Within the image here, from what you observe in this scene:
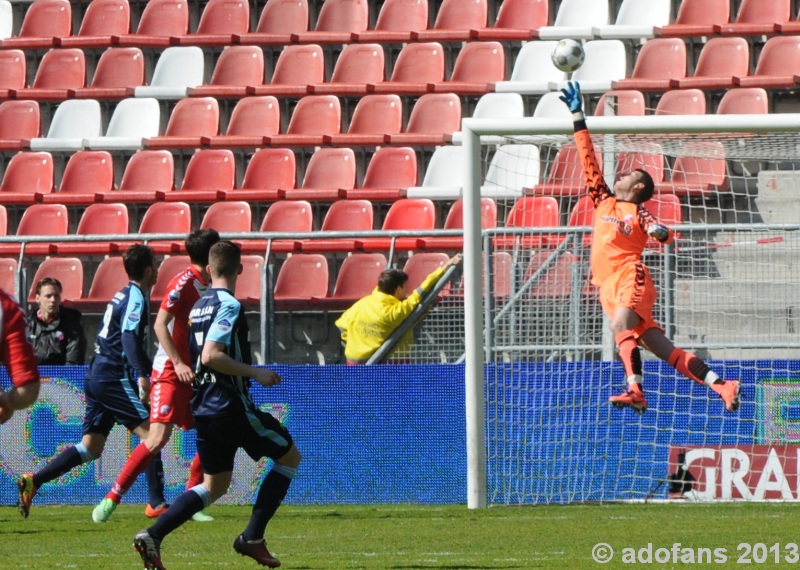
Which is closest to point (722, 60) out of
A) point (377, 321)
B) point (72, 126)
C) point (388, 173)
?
point (388, 173)

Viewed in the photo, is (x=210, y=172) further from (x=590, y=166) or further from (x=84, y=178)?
(x=590, y=166)

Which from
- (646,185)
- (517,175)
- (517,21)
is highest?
(517,21)

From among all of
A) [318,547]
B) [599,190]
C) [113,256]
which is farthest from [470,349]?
[113,256]

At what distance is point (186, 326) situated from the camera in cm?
849

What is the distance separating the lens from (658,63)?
14.5 meters

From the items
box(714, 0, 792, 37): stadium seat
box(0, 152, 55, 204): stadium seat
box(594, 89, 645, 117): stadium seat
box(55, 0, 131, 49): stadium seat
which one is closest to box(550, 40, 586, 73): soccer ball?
box(594, 89, 645, 117): stadium seat

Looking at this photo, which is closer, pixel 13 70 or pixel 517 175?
pixel 517 175

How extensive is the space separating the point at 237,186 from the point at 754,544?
9496 millimetres

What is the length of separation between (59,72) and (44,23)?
122cm

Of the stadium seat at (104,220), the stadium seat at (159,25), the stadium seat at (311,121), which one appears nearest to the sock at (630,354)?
the stadium seat at (104,220)

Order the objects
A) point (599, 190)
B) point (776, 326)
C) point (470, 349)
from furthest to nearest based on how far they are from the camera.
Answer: point (776, 326)
point (470, 349)
point (599, 190)

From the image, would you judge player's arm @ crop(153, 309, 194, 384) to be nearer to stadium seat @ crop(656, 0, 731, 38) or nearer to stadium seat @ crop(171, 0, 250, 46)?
stadium seat @ crop(656, 0, 731, 38)

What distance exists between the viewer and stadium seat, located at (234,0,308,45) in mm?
16422

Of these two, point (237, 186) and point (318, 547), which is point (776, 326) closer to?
point (318, 547)
